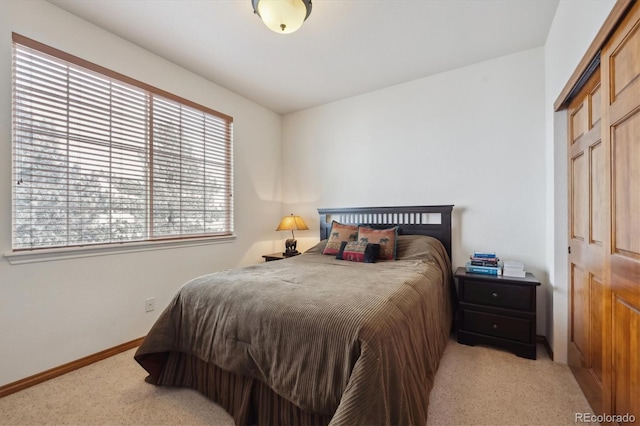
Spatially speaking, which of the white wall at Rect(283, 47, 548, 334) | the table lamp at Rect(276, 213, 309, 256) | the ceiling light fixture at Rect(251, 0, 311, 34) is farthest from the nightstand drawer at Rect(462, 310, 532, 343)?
the ceiling light fixture at Rect(251, 0, 311, 34)

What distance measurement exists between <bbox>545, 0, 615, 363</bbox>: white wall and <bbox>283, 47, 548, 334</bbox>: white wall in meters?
0.19

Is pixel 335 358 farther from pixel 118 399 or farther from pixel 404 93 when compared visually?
pixel 404 93

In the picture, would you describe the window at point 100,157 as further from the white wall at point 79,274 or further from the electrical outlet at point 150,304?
the electrical outlet at point 150,304

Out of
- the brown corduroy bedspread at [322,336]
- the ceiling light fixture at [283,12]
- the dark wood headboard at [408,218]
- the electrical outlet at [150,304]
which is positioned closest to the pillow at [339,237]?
the dark wood headboard at [408,218]

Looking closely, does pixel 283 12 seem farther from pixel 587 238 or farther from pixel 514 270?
pixel 514 270

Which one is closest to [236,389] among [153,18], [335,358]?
[335,358]

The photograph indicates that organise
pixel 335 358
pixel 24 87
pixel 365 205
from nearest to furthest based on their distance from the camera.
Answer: pixel 335 358
pixel 24 87
pixel 365 205

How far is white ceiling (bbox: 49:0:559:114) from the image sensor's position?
202cm

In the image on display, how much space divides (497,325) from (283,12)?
9.21 feet

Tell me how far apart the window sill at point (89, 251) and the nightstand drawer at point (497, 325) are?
2756 millimetres

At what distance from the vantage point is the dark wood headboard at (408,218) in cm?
288

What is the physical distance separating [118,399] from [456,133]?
140 inches

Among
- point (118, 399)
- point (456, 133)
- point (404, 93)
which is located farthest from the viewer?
point (404, 93)

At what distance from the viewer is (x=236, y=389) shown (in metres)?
1.51
